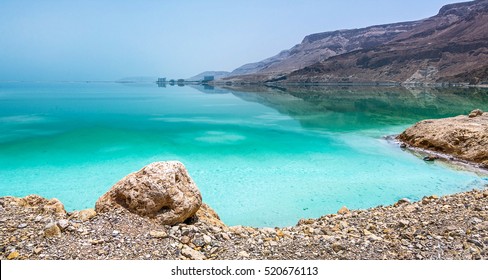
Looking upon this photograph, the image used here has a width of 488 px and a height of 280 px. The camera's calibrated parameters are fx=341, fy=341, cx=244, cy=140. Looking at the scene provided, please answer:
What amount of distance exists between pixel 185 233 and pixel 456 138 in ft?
66.3

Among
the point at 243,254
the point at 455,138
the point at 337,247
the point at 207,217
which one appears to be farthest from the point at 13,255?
the point at 455,138

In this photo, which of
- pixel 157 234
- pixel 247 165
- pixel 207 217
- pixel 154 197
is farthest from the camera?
pixel 247 165

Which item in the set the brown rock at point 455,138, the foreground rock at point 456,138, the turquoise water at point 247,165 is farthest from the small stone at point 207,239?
the brown rock at point 455,138

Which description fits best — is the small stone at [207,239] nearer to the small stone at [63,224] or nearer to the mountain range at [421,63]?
the small stone at [63,224]

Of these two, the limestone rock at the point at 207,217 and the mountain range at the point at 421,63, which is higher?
the mountain range at the point at 421,63

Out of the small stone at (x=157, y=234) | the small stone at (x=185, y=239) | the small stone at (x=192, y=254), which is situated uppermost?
the small stone at (x=157, y=234)

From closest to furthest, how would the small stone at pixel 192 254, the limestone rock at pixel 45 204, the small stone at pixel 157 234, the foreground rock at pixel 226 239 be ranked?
the foreground rock at pixel 226 239
the small stone at pixel 192 254
the small stone at pixel 157 234
the limestone rock at pixel 45 204

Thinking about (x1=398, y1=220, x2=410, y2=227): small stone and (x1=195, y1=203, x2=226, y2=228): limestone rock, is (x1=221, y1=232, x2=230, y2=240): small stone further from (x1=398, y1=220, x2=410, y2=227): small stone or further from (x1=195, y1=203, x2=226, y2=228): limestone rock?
(x1=398, y1=220, x2=410, y2=227): small stone

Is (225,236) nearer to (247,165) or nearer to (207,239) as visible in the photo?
(207,239)

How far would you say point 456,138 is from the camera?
2097cm

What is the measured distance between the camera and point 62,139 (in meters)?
29.2

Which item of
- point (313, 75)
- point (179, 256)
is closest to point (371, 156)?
point (179, 256)

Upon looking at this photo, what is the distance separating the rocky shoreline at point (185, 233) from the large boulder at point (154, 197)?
21 mm

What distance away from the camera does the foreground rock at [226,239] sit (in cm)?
578
